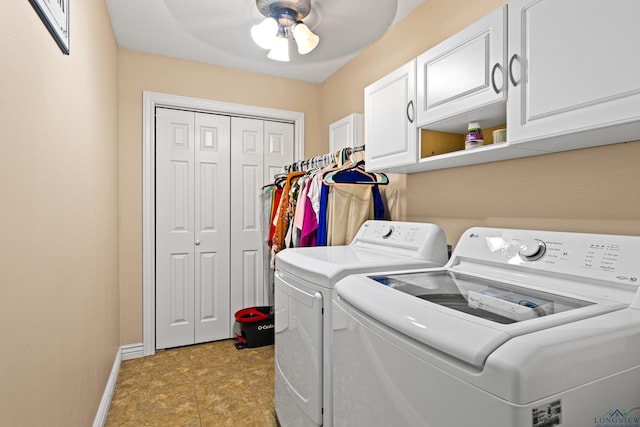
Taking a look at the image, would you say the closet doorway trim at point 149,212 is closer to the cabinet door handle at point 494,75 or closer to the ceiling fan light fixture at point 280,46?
the ceiling fan light fixture at point 280,46

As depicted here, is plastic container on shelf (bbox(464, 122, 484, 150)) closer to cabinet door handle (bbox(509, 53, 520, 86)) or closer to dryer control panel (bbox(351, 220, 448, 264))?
cabinet door handle (bbox(509, 53, 520, 86))

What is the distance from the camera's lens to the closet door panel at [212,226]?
314 cm

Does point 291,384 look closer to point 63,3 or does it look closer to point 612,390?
point 612,390

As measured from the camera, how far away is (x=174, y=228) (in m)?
3.05

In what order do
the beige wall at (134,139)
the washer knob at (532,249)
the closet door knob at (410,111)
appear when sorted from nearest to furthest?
the washer knob at (532,249) → the closet door knob at (410,111) → the beige wall at (134,139)

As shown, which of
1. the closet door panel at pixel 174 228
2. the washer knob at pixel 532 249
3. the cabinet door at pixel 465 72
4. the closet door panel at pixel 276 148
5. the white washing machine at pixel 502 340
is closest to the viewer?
the white washing machine at pixel 502 340

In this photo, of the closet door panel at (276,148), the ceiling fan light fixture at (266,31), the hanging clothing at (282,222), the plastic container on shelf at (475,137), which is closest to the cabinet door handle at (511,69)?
the plastic container on shelf at (475,137)

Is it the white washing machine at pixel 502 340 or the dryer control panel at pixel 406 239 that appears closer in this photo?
the white washing machine at pixel 502 340

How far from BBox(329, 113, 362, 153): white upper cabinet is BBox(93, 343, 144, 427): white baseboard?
2436 mm

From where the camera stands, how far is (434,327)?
798 mm

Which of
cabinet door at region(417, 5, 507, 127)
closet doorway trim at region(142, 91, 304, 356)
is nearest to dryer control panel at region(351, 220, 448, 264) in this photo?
cabinet door at region(417, 5, 507, 127)

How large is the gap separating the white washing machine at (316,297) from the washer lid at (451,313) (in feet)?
0.70

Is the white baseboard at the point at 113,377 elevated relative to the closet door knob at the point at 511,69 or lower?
lower

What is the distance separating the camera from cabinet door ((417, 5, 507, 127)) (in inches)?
52.3
